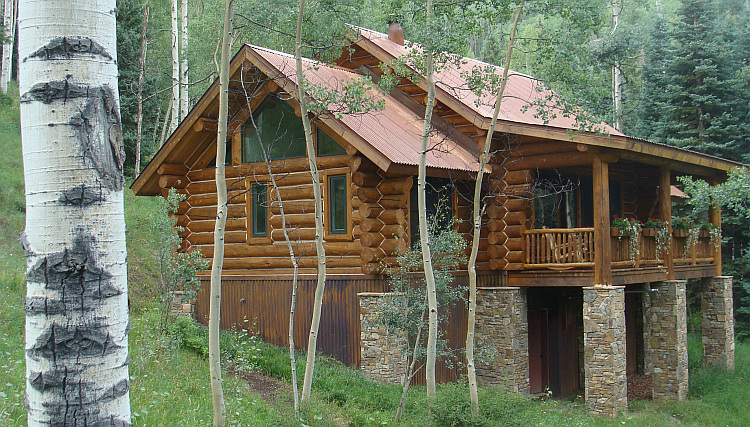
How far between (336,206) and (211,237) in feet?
12.7

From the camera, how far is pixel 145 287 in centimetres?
1842

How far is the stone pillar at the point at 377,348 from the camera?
12953 millimetres

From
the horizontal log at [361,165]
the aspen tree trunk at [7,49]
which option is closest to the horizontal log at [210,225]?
the horizontal log at [361,165]

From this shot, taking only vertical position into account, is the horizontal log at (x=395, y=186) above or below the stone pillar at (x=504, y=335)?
above

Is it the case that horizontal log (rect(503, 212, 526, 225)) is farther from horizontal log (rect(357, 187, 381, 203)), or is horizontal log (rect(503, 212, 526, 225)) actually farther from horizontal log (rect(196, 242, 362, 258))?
horizontal log (rect(196, 242, 362, 258))

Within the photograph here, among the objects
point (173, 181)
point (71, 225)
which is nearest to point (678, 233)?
point (173, 181)

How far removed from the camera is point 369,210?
1316 centimetres

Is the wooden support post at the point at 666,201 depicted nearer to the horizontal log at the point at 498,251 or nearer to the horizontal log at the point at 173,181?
the horizontal log at the point at 498,251

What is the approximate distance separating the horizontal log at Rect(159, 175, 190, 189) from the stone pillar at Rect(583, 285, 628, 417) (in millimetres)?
9475

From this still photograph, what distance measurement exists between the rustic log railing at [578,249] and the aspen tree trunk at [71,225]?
12963mm

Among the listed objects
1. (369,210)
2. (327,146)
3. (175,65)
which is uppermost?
(175,65)

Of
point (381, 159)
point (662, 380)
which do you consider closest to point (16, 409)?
point (381, 159)

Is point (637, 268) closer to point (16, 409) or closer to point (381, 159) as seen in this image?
point (381, 159)

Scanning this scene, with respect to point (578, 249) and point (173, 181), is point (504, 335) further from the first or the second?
point (173, 181)
